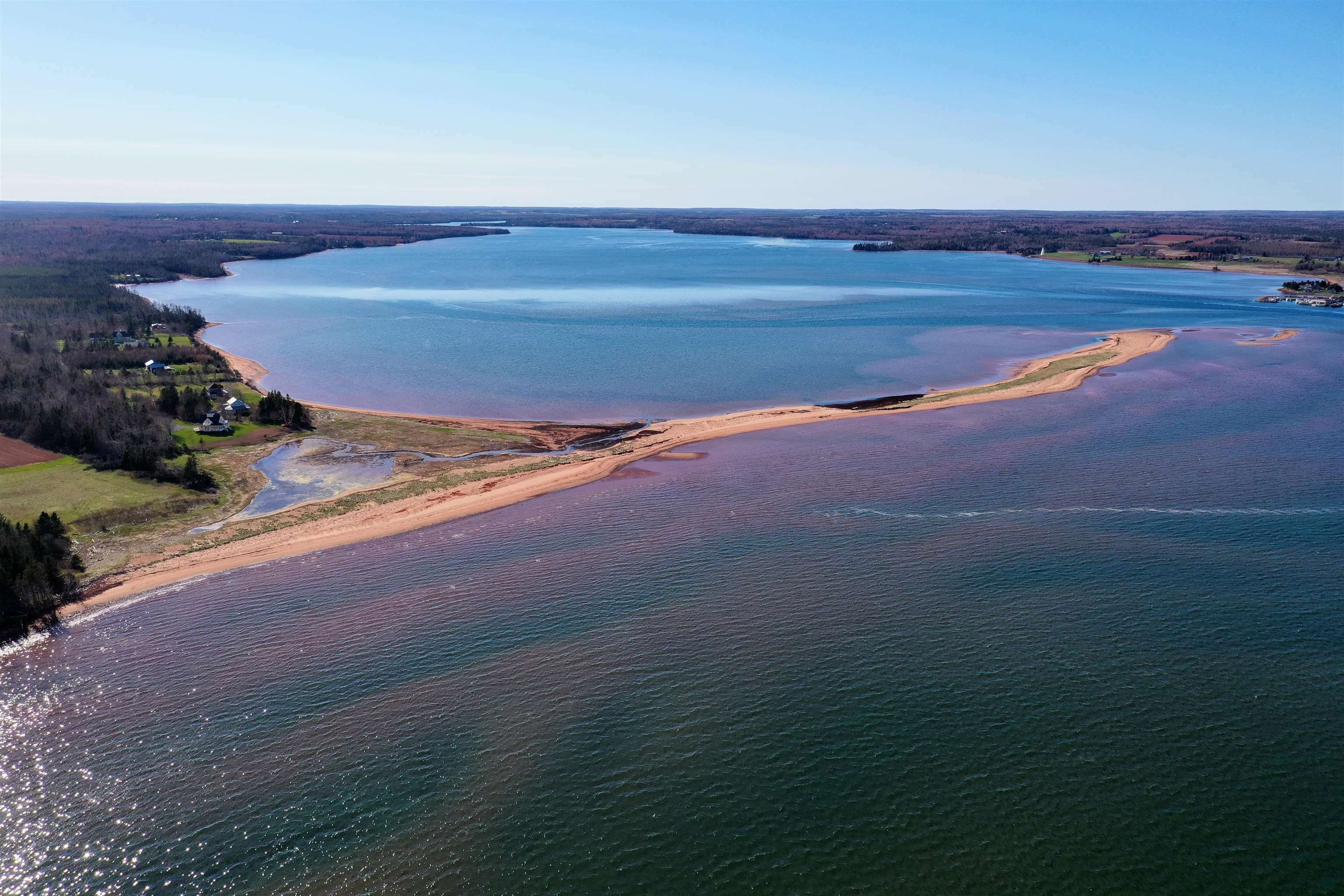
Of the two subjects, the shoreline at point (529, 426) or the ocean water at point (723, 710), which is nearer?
the ocean water at point (723, 710)

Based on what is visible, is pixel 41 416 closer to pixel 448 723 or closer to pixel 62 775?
pixel 62 775

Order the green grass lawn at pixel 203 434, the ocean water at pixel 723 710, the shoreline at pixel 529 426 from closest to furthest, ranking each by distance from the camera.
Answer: the ocean water at pixel 723 710, the green grass lawn at pixel 203 434, the shoreline at pixel 529 426

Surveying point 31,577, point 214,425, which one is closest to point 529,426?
point 214,425

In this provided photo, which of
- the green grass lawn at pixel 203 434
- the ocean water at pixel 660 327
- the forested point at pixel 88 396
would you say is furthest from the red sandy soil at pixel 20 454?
the ocean water at pixel 660 327

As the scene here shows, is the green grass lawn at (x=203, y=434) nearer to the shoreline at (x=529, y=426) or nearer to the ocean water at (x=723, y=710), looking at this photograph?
the shoreline at (x=529, y=426)

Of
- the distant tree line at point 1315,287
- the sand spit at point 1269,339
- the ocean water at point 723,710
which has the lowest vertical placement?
the ocean water at point 723,710
